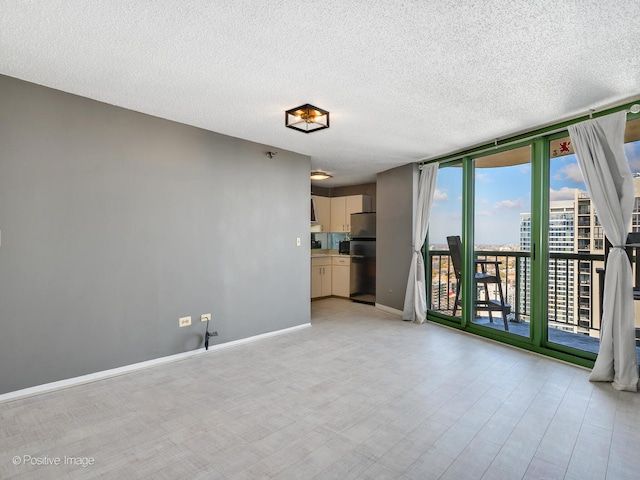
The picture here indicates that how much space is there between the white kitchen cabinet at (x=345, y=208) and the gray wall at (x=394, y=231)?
32.1 inches

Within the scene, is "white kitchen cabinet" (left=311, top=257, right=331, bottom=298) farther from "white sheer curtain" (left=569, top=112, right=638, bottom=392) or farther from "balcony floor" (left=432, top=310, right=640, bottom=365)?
"white sheer curtain" (left=569, top=112, right=638, bottom=392)

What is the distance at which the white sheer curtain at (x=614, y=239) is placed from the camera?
9.27ft

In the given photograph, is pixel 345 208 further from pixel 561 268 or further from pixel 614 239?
pixel 614 239

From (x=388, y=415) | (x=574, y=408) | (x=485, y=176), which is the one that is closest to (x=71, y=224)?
(x=388, y=415)

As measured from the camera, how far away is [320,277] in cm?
700

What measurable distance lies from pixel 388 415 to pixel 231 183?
3.04 metres

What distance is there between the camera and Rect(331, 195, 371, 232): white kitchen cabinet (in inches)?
273

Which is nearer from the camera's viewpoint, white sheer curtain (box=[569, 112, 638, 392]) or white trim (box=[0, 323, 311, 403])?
white trim (box=[0, 323, 311, 403])

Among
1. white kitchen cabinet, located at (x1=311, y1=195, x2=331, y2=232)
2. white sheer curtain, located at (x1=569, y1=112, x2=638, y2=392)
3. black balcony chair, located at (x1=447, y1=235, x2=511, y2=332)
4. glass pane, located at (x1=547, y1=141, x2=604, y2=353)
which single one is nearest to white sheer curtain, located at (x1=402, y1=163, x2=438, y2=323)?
black balcony chair, located at (x1=447, y1=235, x2=511, y2=332)

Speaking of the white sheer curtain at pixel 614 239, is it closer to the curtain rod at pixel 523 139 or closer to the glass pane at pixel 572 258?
the curtain rod at pixel 523 139

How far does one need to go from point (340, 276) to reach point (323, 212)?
151cm

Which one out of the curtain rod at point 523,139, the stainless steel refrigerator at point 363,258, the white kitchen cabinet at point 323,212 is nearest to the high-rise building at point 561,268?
the curtain rod at point 523,139

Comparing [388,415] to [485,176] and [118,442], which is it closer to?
[118,442]

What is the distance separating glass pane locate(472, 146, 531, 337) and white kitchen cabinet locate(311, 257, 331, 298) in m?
3.25
